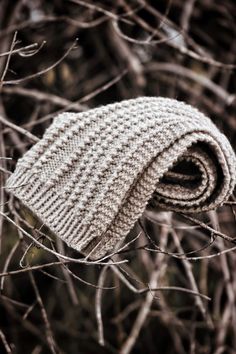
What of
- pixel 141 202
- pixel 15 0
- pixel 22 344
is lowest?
pixel 22 344

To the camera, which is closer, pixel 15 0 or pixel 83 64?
pixel 15 0

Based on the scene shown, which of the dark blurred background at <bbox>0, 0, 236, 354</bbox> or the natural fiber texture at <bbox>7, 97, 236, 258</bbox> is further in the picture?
the dark blurred background at <bbox>0, 0, 236, 354</bbox>

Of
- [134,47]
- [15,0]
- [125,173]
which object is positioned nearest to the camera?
[125,173]

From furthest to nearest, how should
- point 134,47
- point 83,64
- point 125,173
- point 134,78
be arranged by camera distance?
point 83,64
point 134,47
point 134,78
point 125,173

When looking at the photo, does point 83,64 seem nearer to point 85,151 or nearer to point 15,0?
point 15,0

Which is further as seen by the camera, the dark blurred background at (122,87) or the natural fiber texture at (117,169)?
the dark blurred background at (122,87)

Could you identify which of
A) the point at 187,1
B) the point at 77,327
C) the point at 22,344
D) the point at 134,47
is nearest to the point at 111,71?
the point at 134,47

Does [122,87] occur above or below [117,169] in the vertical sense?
above

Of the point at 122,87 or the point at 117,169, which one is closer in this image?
the point at 117,169
